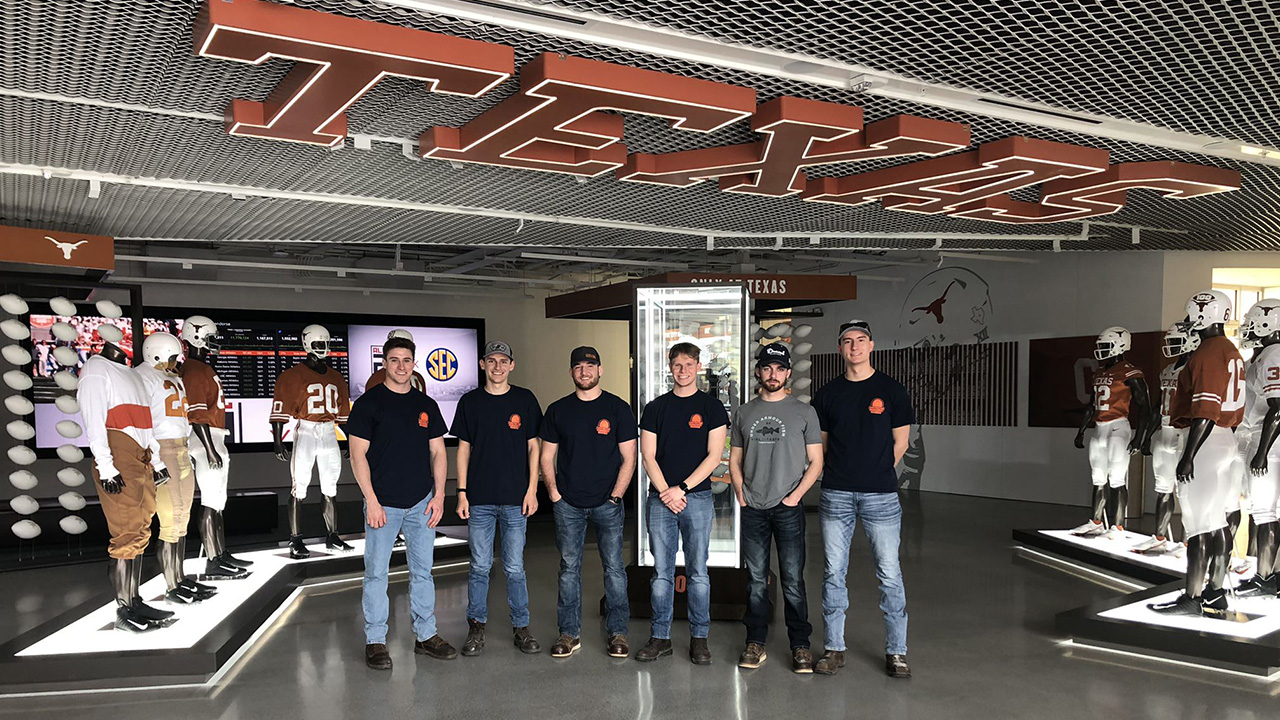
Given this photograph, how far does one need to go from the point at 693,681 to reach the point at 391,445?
1.81m

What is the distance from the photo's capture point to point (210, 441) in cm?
585

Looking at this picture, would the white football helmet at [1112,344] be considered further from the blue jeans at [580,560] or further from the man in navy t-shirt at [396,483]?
the man in navy t-shirt at [396,483]

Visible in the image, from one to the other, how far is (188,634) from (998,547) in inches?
251

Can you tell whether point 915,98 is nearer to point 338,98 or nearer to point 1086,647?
point 338,98

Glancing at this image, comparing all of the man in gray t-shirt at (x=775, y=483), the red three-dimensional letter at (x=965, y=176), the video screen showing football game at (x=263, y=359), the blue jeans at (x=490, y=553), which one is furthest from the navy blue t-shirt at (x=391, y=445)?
the video screen showing football game at (x=263, y=359)

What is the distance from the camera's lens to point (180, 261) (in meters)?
9.09

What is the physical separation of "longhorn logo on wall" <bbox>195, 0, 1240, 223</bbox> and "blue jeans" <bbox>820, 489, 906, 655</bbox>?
5.68ft

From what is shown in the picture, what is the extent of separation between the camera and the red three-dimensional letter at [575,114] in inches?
143

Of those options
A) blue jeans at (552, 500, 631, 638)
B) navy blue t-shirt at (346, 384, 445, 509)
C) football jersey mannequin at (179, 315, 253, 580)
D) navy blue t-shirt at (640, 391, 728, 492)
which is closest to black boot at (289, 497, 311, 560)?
football jersey mannequin at (179, 315, 253, 580)

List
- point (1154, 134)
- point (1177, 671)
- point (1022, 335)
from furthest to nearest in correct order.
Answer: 1. point (1022, 335)
2. point (1154, 134)
3. point (1177, 671)

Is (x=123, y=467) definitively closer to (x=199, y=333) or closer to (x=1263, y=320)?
(x=199, y=333)

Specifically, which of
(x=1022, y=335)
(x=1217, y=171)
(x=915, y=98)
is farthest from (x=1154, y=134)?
(x=1022, y=335)

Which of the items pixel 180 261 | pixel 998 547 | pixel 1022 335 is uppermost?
pixel 180 261

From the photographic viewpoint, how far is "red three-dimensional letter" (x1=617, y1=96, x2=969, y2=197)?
4164mm
